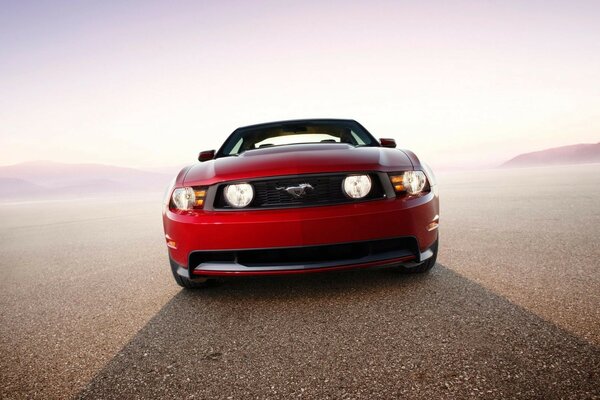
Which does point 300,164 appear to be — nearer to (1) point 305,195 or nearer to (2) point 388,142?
(1) point 305,195

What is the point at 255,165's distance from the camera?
8.02 ft

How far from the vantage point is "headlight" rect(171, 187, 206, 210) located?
240 cm

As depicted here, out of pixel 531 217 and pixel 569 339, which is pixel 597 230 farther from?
pixel 569 339

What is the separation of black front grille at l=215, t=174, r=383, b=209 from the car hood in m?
0.05

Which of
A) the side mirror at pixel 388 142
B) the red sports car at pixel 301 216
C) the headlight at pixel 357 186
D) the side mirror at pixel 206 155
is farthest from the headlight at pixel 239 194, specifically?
the side mirror at pixel 388 142

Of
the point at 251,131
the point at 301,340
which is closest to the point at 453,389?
the point at 301,340

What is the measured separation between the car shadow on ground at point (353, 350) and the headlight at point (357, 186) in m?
0.70

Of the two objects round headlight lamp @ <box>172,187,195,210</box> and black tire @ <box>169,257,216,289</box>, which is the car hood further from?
black tire @ <box>169,257,216,289</box>

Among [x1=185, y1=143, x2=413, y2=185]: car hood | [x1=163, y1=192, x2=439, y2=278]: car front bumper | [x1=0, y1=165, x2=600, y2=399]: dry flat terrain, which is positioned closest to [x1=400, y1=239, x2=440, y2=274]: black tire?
[x1=0, y1=165, x2=600, y2=399]: dry flat terrain

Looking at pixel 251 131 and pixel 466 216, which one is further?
pixel 466 216

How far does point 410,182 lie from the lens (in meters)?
2.45

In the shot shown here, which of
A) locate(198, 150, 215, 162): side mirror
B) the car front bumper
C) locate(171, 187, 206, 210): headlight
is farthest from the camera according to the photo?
locate(198, 150, 215, 162): side mirror

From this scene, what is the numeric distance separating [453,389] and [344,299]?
3.49ft

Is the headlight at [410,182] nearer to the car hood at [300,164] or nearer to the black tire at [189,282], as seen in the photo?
the car hood at [300,164]
